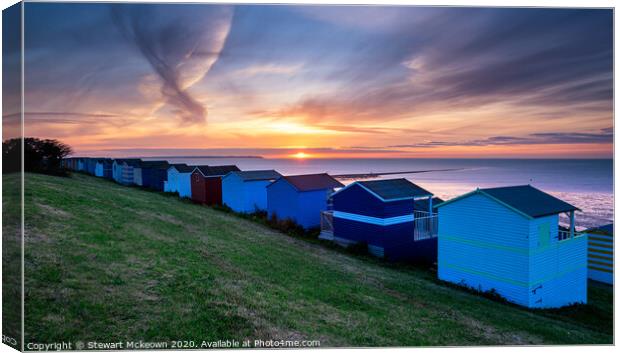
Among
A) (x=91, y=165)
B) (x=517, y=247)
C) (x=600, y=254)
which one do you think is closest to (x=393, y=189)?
(x=517, y=247)

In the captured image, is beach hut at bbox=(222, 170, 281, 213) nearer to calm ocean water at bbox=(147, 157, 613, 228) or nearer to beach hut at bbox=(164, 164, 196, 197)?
calm ocean water at bbox=(147, 157, 613, 228)

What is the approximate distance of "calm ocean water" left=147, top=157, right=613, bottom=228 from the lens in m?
13.1

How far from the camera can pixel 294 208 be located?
2516 centimetres

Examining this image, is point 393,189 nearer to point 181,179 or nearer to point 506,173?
point 506,173

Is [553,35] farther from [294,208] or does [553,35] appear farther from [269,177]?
[269,177]

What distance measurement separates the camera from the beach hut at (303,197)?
987 inches

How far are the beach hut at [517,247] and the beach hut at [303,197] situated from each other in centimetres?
1095

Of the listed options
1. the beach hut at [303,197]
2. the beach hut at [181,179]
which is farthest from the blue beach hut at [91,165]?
the beach hut at [303,197]

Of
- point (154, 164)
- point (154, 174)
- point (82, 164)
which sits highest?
point (82, 164)

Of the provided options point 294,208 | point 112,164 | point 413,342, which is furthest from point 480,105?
point 112,164

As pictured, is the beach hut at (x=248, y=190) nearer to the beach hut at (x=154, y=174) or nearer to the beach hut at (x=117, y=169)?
the beach hut at (x=154, y=174)

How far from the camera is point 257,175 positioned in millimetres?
30469

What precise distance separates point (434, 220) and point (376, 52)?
11.6 metres

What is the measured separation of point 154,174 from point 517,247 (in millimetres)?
35755
